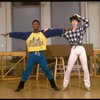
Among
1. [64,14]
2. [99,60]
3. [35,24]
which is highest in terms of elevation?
[64,14]

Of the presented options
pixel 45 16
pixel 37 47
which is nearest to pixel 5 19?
pixel 45 16

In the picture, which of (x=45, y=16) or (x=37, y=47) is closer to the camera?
(x=37, y=47)

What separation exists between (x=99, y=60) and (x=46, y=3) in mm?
2320

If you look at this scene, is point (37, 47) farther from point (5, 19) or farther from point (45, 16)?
point (5, 19)

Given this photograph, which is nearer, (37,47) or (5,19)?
(37,47)

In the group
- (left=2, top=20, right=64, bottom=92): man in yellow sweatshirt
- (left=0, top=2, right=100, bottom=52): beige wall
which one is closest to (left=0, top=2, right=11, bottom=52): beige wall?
(left=0, top=2, right=100, bottom=52): beige wall

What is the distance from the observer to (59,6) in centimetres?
863

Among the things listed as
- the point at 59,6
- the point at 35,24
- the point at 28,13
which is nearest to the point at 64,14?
the point at 59,6

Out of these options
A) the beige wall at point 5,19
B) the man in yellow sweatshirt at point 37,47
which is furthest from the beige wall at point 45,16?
the man in yellow sweatshirt at point 37,47

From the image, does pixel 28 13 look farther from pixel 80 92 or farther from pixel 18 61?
pixel 80 92

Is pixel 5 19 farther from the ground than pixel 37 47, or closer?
farther from the ground

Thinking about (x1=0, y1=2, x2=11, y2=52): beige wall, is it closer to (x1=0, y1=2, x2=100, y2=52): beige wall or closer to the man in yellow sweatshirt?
(x1=0, y1=2, x2=100, y2=52): beige wall

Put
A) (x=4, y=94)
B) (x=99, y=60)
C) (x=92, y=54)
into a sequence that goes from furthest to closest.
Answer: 1. (x=99, y=60)
2. (x=92, y=54)
3. (x=4, y=94)

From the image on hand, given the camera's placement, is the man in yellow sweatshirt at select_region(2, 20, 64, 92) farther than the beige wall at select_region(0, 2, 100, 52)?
No
